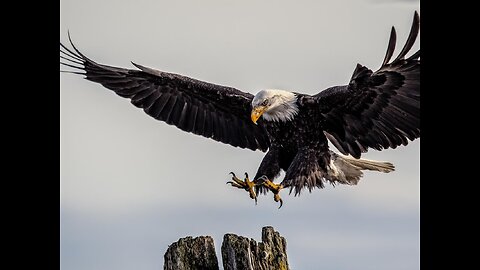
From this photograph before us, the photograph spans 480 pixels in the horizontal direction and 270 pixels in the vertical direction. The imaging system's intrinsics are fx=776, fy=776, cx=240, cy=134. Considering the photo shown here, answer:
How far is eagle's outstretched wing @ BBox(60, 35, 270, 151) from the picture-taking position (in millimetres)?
7062

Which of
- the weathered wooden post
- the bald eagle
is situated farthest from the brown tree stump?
the bald eagle

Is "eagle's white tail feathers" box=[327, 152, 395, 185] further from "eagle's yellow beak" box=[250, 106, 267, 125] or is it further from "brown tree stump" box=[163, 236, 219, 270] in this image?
"brown tree stump" box=[163, 236, 219, 270]

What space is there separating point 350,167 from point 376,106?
3.53 ft

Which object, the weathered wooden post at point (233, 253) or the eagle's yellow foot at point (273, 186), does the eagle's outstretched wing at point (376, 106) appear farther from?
the weathered wooden post at point (233, 253)

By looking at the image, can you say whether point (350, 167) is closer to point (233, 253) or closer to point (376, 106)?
point (376, 106)

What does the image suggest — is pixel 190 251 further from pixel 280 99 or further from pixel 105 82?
pixel 105 82

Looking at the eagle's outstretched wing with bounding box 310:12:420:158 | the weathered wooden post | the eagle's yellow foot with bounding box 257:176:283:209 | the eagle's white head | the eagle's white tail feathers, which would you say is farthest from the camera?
the eagle's white tail feathers

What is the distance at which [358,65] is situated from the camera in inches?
230

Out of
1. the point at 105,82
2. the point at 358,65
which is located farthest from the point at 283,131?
the point at 105,82

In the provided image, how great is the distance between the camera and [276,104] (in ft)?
21.4

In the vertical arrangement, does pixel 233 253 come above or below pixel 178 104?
below

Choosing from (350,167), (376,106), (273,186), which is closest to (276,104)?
(273,186)

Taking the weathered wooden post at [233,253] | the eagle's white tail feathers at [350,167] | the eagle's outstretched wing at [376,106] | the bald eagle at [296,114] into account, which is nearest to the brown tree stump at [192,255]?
the weathered wooden post at [233,253]
